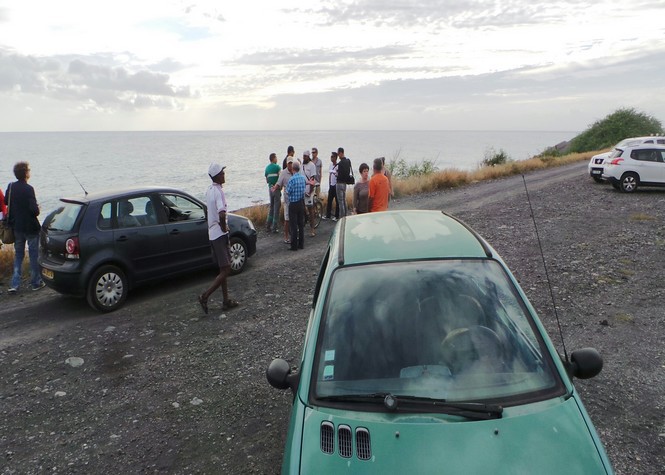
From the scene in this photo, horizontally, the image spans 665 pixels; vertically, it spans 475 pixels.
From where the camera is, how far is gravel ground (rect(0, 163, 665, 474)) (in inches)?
169

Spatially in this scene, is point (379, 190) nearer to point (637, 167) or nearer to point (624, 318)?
point (624, 318)

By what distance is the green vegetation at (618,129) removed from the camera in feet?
153

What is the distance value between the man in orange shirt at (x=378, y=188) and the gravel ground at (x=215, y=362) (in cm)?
184

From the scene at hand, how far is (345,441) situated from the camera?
2416mm

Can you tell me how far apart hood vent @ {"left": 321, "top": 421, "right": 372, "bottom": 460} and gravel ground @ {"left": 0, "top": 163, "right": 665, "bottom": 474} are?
5.96ft

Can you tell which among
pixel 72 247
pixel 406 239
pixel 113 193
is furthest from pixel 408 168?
pixel 406 239

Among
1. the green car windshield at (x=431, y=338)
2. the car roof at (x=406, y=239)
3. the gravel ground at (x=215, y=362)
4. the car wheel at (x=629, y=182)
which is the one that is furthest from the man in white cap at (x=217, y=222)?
the car wheel at (x=629, y=182)

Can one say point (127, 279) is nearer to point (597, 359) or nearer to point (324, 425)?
point (324, 425)

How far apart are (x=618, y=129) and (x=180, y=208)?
49553 mm

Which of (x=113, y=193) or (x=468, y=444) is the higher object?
(x=113, y=193)

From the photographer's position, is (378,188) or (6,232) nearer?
(6,232)

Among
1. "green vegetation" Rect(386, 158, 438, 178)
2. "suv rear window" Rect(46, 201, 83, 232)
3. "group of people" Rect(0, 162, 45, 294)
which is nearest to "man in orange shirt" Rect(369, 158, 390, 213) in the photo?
"suv rear window" Rect(46, 201, 83, 232)

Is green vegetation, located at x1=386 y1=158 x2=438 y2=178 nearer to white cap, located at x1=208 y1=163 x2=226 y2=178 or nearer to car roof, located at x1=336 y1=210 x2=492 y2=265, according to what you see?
white cap, located at x1=208 y1=163 x2=226 y2=178

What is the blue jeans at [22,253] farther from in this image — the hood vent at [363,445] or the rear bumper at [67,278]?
the hood vent at [363,445]
